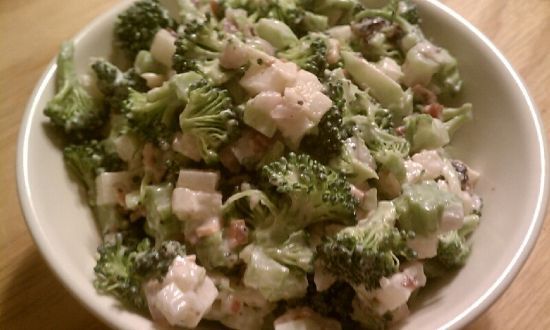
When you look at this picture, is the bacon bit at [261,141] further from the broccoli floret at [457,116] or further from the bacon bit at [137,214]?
the broccoli floret at [457,116]

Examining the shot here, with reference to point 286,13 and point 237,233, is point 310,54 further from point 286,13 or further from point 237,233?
point 237,233

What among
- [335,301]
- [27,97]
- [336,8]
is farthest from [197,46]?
[27,97]

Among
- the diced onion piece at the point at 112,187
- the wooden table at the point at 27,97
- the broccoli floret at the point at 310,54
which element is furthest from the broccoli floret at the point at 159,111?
the wooden table at the point at 27,97

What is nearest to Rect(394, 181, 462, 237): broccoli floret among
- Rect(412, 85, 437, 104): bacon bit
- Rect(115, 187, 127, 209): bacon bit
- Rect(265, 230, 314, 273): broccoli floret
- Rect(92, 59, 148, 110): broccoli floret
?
Rect(265, 230, 314, 273): broccoli floret

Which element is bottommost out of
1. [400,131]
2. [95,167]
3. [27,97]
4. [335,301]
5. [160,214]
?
[27,97]

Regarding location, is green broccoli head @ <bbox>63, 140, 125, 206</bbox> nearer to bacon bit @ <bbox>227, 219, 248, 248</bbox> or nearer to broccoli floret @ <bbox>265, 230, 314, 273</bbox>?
bacon bit @ <bbox>227, 219, 248, 248</bbox>

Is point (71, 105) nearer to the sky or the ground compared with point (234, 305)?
nearer to the ground

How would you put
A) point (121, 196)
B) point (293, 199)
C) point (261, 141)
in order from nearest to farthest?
point (293, 199) → point (261, 141) → point (121, 196)

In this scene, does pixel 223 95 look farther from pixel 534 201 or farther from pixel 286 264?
pixel 534 201

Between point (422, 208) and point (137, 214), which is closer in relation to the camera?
point (422, 208)
